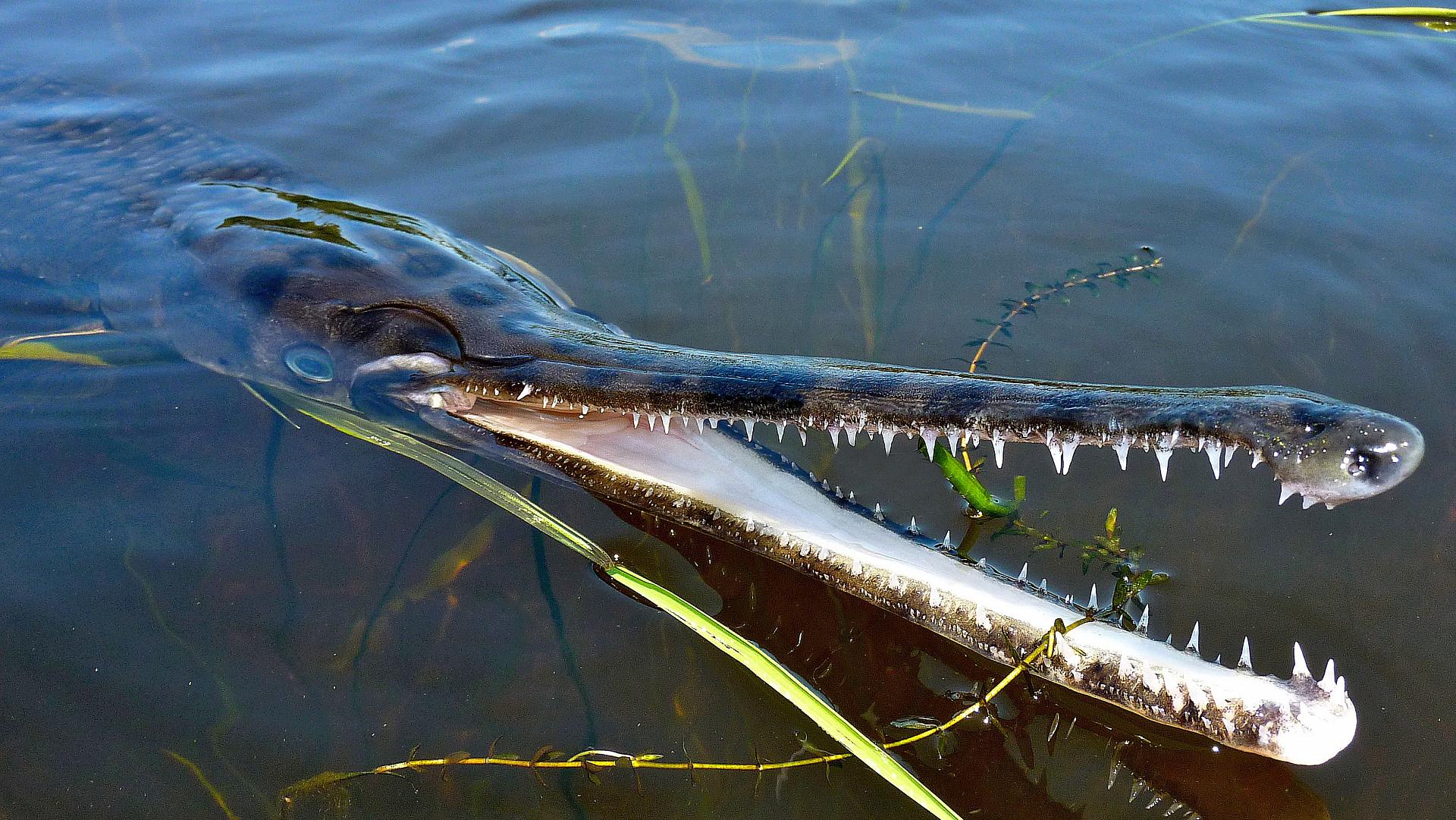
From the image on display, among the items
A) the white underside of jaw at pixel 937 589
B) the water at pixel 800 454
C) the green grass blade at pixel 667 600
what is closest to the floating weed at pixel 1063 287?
the water at pixel 800 454

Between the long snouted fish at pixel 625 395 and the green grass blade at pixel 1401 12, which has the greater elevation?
the green grass blade at pixel 1401 12

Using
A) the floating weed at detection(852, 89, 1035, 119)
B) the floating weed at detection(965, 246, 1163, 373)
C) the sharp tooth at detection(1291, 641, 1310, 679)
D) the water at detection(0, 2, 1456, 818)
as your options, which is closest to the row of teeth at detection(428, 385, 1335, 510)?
the sharp tooth at detection(1291, 641, 1310, 679)

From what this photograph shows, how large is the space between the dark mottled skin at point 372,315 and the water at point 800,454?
1.04 feet

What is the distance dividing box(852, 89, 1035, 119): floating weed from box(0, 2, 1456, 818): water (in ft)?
0.22

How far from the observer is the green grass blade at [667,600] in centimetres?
240

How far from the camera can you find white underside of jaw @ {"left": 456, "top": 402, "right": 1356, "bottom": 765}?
2.48 meters

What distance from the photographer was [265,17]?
7.77 meters

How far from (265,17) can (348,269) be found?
4.81 metres

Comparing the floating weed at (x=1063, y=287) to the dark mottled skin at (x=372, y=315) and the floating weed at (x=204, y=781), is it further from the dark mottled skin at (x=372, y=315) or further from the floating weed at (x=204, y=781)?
the floating weed at (x=204, y=781)

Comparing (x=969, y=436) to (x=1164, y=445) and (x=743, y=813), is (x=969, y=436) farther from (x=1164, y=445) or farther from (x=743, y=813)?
(x=743, y=813)

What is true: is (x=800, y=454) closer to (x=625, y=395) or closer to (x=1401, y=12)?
(x=625, y=395)

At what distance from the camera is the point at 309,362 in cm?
396

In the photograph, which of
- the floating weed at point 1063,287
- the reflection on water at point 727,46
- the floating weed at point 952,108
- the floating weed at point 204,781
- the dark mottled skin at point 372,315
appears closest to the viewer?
the dark mottled skin at point 372,315

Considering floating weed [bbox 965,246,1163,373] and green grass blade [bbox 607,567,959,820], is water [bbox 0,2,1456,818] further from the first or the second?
green grass blade [bbox 607,567,959,820]
